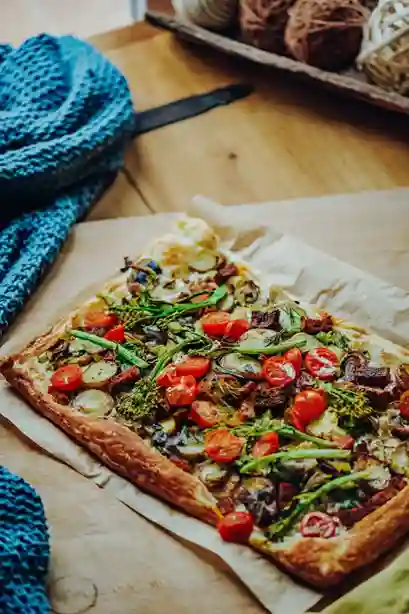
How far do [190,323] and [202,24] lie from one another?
0.80 metres

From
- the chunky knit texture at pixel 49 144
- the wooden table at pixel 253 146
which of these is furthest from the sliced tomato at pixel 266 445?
the wooden table at pixel 253 146

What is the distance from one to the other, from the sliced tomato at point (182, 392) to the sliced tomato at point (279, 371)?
3.7 inches

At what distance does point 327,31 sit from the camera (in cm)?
160

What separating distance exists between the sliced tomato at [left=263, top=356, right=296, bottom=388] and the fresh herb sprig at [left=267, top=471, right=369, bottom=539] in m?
0.16

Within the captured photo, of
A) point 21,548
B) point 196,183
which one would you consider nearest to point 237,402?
point 21,548

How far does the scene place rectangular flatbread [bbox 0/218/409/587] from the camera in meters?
1.03

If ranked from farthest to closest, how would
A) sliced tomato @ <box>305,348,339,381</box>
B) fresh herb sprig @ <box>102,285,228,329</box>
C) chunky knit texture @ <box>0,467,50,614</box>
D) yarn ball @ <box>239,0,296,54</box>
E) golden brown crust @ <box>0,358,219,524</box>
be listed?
yarn ball @ <box>239,0,296,54</box> < fresh herb sprig @ <box>102,285,228,329</box> < sliced tomato @ <box>305,348,339,381</box> < golden brown crust @ <box>0,358,219,524</box> < chunky knit texture @ <box>0,467,50,614</box>

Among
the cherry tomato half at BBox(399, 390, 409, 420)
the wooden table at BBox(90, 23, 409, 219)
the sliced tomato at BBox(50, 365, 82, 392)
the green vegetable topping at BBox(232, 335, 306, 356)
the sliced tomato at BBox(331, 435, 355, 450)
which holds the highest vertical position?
the wooden table at BBox(90, 23, 409, 219)

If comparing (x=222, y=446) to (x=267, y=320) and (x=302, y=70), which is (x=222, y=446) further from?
(x=302, y=70)

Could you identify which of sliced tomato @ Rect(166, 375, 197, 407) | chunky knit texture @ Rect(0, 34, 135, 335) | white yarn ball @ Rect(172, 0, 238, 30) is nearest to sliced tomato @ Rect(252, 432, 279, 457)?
sliced tomato @ Rect(166, 375, 197, 407)

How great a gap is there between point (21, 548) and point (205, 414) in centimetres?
28

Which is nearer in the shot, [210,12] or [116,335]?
[116,335]

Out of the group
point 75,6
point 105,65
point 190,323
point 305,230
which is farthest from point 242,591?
point 75,6

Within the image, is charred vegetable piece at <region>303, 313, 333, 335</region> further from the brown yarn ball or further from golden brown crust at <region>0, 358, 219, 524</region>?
the brown yarn ball
